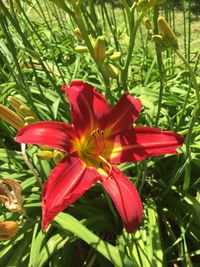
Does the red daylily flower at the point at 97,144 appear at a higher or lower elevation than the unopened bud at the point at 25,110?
lower

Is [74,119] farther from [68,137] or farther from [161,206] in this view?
[161,206]

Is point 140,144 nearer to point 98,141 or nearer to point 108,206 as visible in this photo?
point 98,141

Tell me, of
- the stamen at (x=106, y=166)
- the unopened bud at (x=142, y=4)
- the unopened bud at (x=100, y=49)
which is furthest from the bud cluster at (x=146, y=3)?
the stamen at (x=106, y=166)

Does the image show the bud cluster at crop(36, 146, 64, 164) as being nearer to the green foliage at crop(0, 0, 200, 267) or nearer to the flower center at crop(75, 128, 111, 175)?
the flower center at crop(75, 128, 111, 175)

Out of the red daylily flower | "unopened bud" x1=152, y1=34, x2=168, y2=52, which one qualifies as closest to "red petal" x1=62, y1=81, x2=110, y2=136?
the red daylily flower

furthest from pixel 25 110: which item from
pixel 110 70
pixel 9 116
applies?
pixel 110 70

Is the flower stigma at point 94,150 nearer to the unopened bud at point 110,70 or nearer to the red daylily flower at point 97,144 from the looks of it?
the red daylily flower at point 97,144
